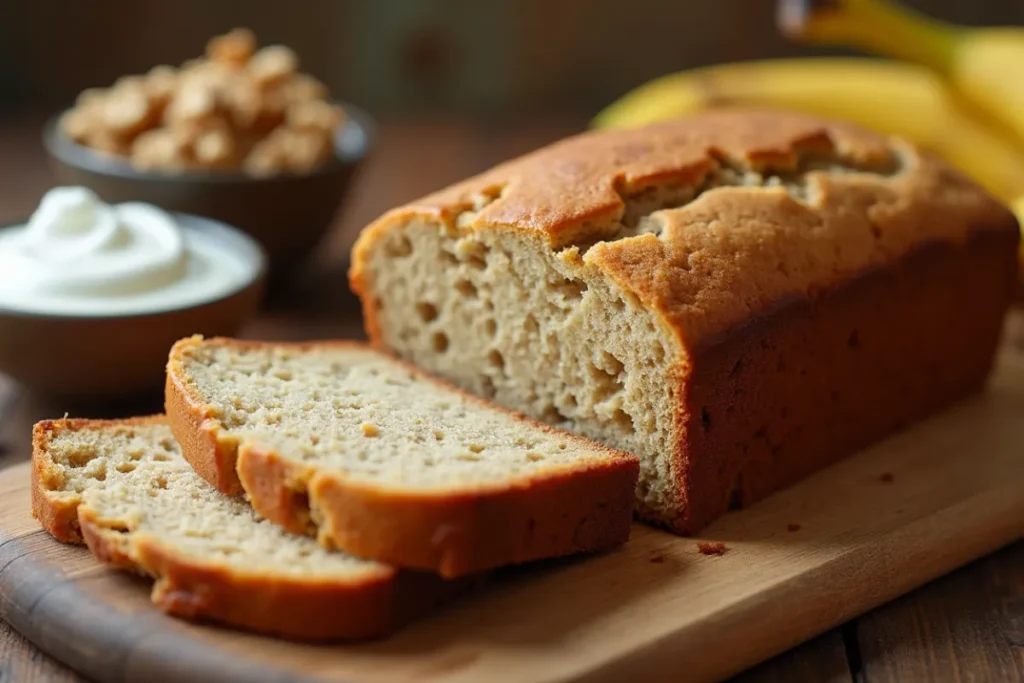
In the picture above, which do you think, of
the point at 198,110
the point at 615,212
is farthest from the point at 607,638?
the point at 198,110

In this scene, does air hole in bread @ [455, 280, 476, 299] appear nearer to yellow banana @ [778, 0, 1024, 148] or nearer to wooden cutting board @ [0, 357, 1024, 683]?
wooden cutting board @ [0, 357, 1024, 683]

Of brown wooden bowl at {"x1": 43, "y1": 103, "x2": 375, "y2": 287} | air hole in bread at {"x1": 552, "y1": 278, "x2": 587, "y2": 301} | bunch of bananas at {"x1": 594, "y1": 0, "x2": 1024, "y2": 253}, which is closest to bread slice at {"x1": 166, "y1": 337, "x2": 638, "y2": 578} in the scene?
air hole in bread at {"x1": 552, "y1": 278, "x2": 587, "y2": 301}

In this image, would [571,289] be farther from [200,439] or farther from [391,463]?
[200,439]

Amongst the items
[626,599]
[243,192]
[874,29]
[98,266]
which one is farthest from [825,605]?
[874,29]

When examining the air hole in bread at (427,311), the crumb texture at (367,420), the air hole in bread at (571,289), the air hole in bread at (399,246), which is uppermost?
the air hole in bread at (571,289)

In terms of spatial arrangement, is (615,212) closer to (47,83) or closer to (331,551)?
(331,551)

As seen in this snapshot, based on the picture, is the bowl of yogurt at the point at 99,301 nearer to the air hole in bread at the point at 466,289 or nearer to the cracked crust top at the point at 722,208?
the cracked crust top at the point at 722,208

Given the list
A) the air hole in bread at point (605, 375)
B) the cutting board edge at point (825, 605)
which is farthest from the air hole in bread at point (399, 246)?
the cutting board edge at point (825, 605)
